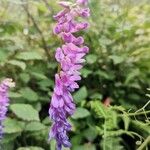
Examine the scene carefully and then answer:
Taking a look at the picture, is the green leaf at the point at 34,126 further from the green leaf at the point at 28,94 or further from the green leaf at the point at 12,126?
the green leaf at the point at 28,94

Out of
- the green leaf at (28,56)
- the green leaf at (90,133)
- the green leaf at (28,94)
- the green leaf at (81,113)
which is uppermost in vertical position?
the green leaf at (28,56)

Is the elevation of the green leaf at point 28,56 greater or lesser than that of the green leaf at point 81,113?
greater

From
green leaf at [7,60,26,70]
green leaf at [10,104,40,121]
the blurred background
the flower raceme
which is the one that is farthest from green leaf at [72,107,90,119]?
the flower raceme

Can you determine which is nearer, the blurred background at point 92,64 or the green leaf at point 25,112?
the green leaf at point 25,112

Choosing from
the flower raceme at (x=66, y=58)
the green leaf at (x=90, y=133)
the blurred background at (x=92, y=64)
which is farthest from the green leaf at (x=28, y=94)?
the flower raceme at (x=66, y=58)

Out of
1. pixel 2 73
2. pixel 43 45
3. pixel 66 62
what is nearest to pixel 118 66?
pixel 43 45

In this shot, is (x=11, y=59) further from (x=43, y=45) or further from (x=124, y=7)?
(x=124, y=7)

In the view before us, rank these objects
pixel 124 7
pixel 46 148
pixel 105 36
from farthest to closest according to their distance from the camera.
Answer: pixel 124 7 → pixel 105 36 → pixel 46 148
